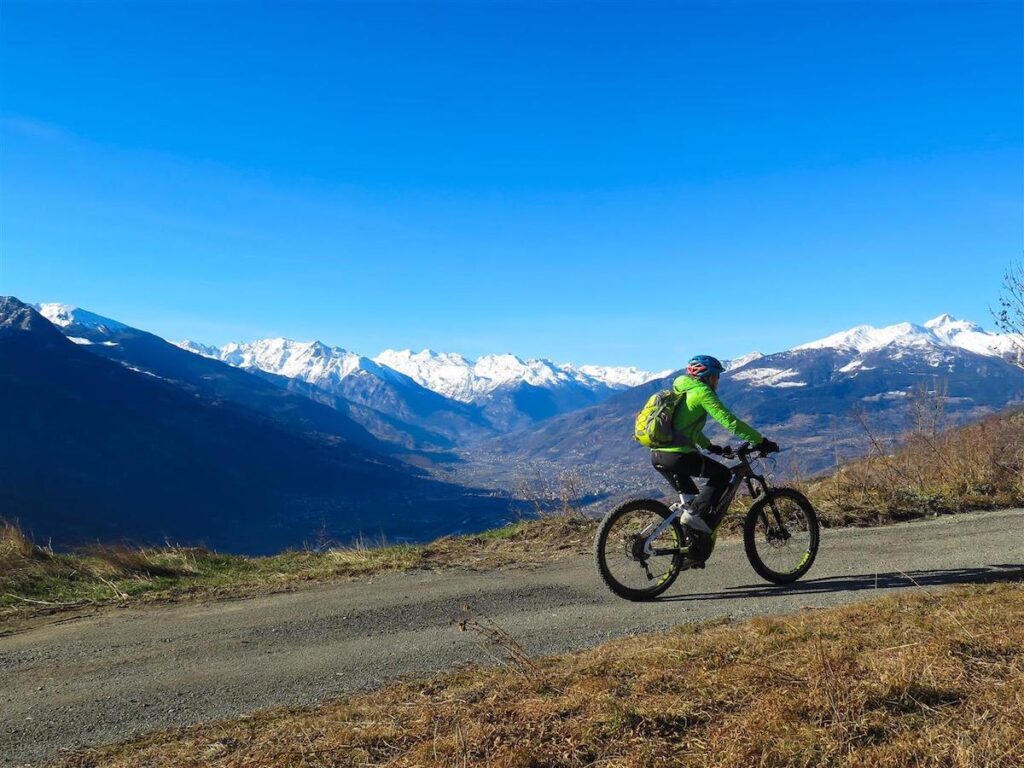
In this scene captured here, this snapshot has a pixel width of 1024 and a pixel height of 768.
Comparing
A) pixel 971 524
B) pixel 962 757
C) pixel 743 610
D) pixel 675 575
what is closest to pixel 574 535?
pixel 675 575

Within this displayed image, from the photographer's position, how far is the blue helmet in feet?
26.5

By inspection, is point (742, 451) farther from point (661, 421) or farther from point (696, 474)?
point (661, 421)

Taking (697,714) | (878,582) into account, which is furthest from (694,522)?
(697,714)

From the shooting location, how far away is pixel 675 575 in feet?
27.7

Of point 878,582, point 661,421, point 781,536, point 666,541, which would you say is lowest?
point 878,582

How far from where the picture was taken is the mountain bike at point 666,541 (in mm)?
8273

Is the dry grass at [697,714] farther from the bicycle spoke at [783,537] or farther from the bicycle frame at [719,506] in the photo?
the bicycle spoke at [783,537]

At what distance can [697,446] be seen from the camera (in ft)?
26.9

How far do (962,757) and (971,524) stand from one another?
10046 mm

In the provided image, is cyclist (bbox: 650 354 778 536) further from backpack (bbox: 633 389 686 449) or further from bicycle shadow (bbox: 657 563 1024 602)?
bicycle shadow (bbox: 657 563 1024 602)

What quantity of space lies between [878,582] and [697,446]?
293 centimetres

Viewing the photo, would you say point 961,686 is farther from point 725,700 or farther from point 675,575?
point 675,575

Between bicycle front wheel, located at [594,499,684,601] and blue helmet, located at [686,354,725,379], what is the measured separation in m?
1.76

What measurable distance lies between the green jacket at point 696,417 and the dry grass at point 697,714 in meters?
2.75
